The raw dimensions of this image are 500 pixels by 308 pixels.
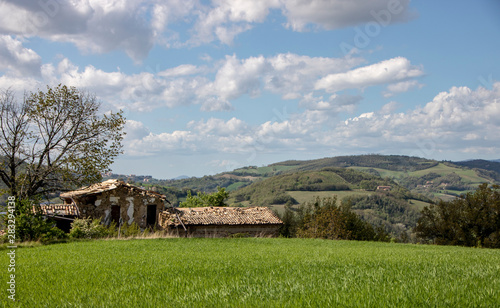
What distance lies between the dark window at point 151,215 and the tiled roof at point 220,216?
1.64 metres

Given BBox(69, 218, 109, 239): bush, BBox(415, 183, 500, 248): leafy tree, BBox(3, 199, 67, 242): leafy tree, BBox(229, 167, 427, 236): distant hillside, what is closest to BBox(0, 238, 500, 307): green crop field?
BBox(3, 199, 67, 242): leafy tree

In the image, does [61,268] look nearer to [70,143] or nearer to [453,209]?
[70,143]

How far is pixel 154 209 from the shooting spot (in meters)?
42.7

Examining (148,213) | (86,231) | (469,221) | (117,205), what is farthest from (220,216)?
(469,221)

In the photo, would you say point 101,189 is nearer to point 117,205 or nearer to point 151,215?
point 117,205

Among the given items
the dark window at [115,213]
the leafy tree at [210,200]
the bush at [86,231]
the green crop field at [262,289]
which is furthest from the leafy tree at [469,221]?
the green crop field at [262,289]

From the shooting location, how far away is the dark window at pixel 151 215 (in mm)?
42156

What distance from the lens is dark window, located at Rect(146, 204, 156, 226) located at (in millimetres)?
42156

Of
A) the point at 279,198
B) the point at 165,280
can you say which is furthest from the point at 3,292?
the point at 279,198

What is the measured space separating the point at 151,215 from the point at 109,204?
5472mm

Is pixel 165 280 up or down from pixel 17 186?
down

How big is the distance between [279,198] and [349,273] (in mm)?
147540

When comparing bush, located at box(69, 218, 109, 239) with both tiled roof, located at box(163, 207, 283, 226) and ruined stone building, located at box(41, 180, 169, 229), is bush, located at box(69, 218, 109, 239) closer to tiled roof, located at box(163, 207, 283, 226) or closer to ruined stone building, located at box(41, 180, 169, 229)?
ruined stone building, located at box(41, 180, 169, 229)

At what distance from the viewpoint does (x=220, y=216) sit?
4756cm
